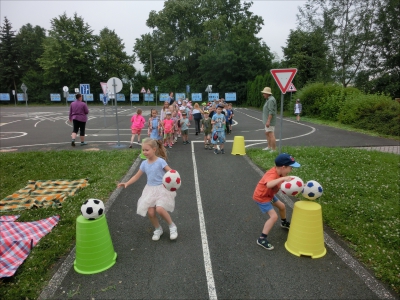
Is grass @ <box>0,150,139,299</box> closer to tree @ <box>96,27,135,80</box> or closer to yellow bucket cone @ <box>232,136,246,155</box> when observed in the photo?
yellow bucket cone @ <box>232,136,246,155</box>

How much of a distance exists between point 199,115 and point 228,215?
10086mm

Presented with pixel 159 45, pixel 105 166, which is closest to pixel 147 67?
pixel 159 45

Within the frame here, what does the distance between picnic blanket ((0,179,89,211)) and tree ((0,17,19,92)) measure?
212 ft

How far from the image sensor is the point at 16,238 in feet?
15.6

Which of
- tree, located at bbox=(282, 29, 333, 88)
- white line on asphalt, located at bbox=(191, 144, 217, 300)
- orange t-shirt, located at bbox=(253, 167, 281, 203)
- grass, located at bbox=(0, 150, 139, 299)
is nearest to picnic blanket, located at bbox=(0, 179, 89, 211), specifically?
grass, located at bbox=(0, 150, 139, 299)

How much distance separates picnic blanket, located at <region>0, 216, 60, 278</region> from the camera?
4.02 meters

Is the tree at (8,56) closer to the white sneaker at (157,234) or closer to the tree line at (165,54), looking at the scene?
the tree line at (165,54)

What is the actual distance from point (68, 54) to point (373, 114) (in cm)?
5439

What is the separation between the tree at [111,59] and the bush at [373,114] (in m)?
49.9

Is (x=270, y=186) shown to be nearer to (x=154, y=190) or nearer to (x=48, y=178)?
(x=154, y=190)

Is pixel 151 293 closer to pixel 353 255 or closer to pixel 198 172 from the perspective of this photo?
pixel 353 255

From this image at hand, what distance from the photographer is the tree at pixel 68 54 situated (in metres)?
55.9

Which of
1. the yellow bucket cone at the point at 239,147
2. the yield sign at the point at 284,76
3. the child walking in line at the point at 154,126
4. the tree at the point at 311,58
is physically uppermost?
the tree at the point at 311,58

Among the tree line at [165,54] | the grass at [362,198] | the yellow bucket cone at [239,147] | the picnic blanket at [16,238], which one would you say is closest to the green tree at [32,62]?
the tree line at [165,54]
